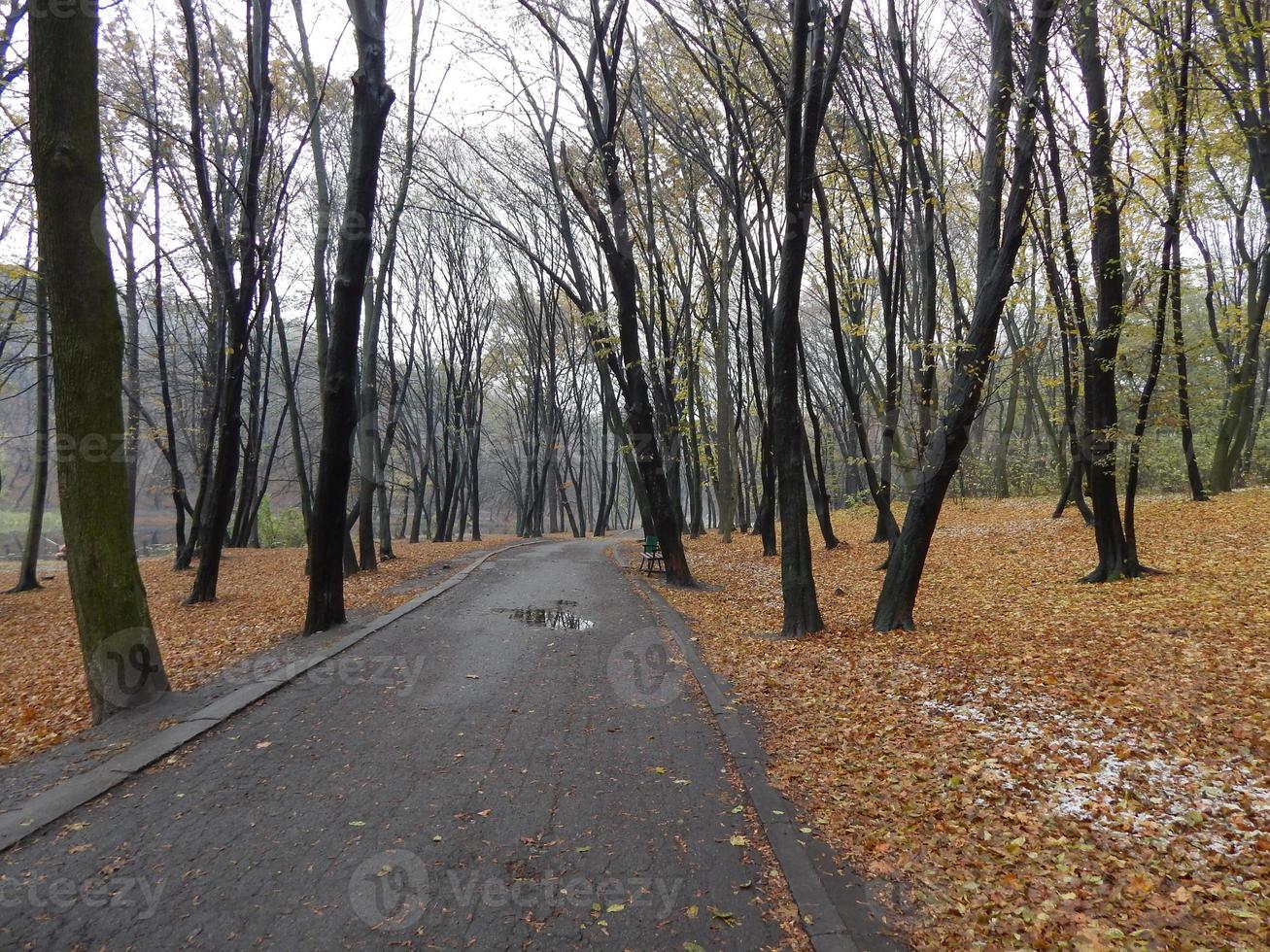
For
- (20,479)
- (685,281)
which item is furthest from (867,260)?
(20,479)

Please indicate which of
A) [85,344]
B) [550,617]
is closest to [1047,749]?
[550,617]

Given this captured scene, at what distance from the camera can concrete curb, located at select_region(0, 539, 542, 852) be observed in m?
3.47

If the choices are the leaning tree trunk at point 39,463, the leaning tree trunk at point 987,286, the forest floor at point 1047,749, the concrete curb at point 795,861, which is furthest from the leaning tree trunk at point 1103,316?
the leaning tree trunk at point 39,463

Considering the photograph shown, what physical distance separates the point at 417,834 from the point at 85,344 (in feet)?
13.6

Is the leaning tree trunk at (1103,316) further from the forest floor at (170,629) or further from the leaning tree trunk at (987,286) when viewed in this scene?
the forest floor at (170,629)

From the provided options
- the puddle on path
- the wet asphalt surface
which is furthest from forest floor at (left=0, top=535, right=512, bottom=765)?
the puddle on path

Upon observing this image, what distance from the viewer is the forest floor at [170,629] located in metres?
5.42

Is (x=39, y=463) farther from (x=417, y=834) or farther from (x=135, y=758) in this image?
(x=417, y=834)

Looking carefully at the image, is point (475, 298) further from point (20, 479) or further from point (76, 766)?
point (20, 479)

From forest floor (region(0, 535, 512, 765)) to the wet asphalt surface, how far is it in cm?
139

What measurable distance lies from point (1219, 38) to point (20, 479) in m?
60.8

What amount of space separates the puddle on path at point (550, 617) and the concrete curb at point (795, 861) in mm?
3195

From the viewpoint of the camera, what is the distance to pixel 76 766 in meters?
4.18

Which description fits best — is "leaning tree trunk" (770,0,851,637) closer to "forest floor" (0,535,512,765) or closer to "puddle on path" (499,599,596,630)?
"puddle on path" (499,599,596,630)
